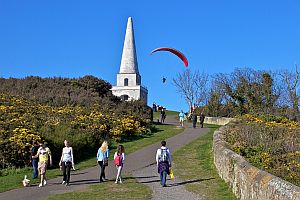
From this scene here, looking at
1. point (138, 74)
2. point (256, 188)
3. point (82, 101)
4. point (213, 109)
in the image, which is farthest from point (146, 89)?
point (256, 188)

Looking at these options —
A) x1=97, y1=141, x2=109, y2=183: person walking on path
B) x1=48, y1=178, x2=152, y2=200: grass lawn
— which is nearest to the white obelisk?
x1=97, y1=141, x2=109, y2=183: person walking on path

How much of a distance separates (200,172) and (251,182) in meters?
8.66

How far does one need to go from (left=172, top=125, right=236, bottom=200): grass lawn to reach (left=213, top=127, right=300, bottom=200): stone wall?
14.3 inches

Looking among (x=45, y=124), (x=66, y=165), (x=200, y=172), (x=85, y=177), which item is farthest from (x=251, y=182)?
(x=45, y=124)

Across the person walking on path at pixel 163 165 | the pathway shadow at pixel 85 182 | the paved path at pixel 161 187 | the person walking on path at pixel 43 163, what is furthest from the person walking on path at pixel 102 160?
the person walking on path at pixel 163 165

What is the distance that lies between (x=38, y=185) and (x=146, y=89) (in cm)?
8168

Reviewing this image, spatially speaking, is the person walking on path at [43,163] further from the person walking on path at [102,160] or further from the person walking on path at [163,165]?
the person walking on path at [163,165]

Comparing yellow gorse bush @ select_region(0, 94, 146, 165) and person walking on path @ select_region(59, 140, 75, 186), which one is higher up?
yellow gorse bush @ select_region(0, 94, 146, 165)

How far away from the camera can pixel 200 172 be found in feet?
64.0

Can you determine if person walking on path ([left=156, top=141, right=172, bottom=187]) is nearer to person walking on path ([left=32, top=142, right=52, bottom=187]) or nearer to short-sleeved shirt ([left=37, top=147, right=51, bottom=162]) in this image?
person walking on path ([left=32, top=142, right=52, bottom=187])

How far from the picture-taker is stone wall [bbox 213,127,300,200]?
8444 mm

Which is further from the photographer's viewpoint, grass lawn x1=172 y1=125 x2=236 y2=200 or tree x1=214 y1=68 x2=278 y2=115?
tree x1=214 y1=68 x2=278 y2=115

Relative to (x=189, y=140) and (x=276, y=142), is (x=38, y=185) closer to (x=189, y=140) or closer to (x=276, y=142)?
(x=276, y=142)

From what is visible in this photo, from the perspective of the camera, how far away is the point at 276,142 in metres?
20.2
